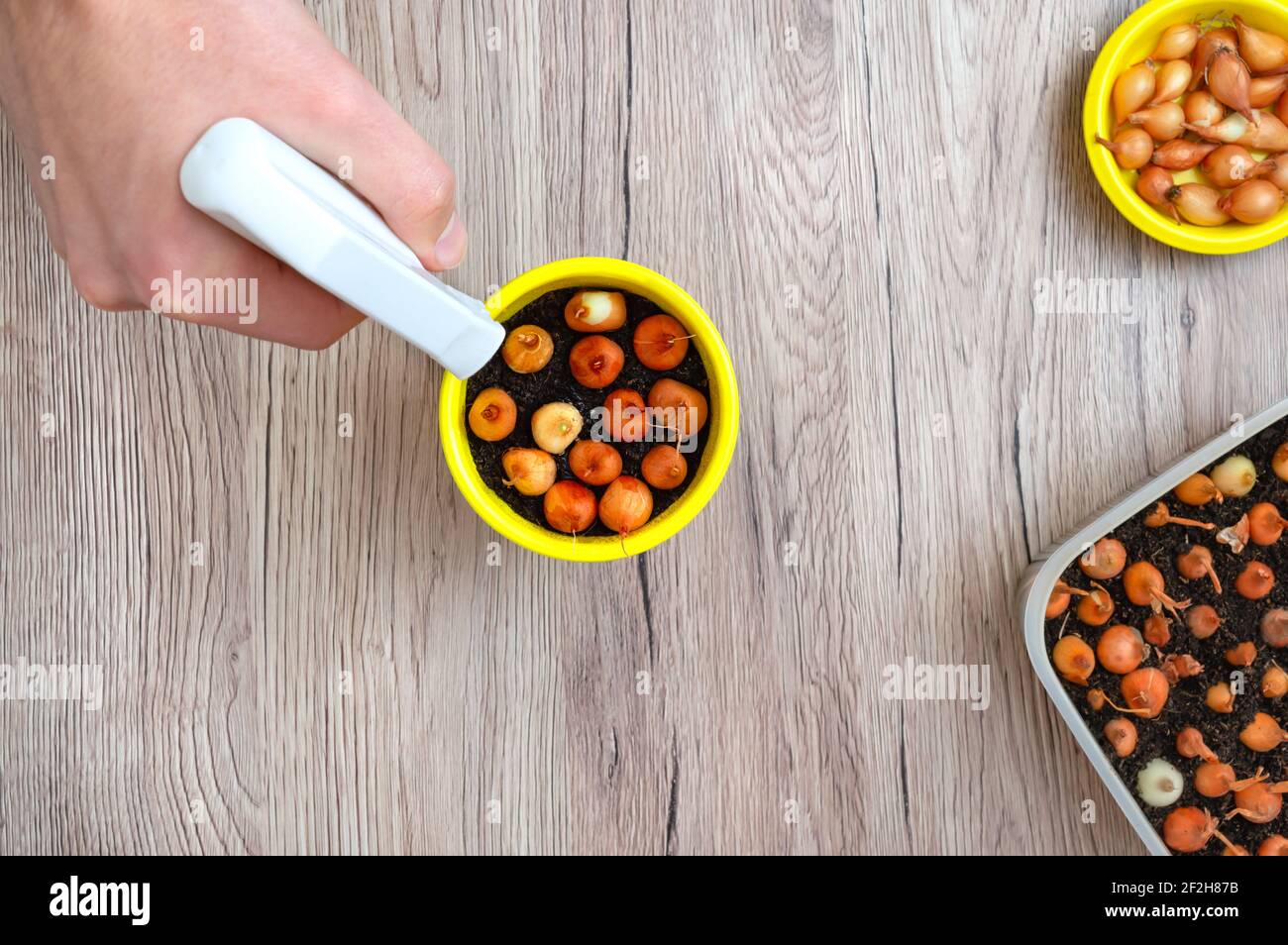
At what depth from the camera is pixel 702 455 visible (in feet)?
1.79

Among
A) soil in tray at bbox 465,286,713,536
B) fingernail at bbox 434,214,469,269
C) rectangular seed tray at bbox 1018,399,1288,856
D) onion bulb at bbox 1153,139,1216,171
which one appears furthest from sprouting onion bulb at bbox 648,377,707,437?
onion bulb at bbox 1153,139,1216,171

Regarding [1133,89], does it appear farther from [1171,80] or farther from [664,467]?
[664,467]

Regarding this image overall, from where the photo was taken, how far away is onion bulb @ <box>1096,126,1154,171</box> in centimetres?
62

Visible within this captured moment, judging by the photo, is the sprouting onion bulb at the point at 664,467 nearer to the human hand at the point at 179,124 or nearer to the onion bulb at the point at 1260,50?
the human hand at the point at 179,124

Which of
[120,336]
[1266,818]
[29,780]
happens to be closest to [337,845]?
[29,780]

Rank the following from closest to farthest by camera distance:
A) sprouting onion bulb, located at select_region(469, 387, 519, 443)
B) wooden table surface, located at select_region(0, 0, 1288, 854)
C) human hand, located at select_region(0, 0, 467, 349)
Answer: human hand, located at select_region(0, 0, 467, 349) → sprouting onion bulb, located at select_region(469, 387, 519, 443) → wooden table surface, located at select_region(0, 0, 1288, 854)

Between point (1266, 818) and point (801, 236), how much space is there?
471 mm

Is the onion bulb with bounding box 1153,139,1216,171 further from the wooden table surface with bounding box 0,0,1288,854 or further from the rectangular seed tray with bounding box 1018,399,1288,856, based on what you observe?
the rectangular seed tray with bounding box 1018,399,1288,856

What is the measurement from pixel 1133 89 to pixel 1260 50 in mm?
85

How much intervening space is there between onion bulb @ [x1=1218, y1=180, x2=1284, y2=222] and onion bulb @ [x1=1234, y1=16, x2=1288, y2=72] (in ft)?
0.25

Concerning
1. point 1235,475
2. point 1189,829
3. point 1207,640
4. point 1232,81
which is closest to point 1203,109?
point 1232,81

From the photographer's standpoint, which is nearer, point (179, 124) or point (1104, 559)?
point (179, 124)
